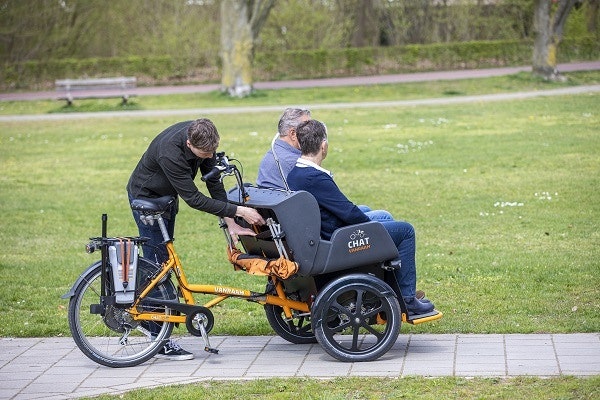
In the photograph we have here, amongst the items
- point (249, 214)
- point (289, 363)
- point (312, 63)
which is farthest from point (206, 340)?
point (312, 63)

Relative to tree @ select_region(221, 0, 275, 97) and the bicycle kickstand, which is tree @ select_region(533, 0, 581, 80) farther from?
the bicycle kickstand

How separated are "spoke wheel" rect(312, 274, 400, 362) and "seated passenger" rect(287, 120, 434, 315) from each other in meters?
0.22


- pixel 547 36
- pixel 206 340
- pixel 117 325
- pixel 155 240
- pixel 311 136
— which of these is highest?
pixel 547 36

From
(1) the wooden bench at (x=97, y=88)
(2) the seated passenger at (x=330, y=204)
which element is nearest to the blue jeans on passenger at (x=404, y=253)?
(2) the seated passenger at (x=330, y=204)

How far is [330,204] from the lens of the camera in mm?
6676

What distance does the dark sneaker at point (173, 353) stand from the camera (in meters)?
6.89

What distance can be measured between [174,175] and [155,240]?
0.57 meters

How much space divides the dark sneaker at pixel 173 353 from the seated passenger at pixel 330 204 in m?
1.19

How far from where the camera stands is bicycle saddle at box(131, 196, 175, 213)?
676 cm

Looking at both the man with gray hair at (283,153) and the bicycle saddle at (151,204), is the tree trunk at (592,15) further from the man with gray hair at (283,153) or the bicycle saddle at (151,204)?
the bicycle saddle at (151,204)

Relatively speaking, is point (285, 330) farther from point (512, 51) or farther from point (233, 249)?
point (512, 51)

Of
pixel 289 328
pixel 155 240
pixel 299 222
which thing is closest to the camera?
pixel 299 222

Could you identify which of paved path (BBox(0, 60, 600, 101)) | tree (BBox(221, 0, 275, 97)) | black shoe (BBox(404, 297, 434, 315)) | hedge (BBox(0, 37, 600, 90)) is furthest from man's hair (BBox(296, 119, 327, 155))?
hedge (BBox(0, 37, 600, 90))

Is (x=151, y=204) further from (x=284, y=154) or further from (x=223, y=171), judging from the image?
(x=284, y=154)
